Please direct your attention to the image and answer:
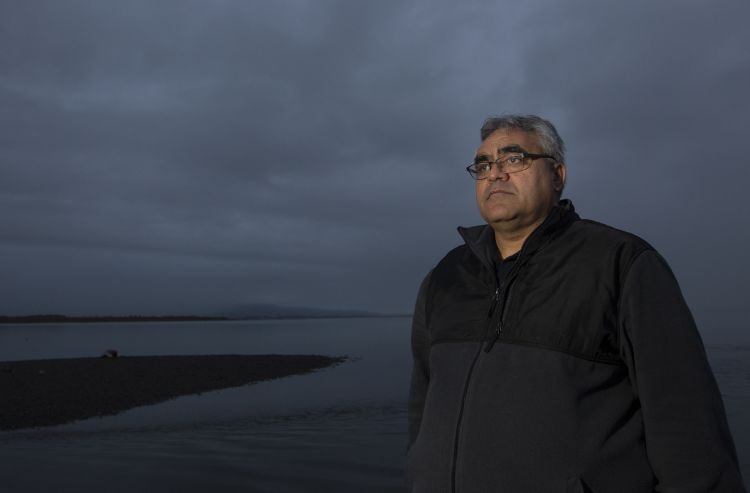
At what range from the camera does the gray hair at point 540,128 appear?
3.01 meters

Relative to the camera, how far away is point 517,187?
2.94 metres

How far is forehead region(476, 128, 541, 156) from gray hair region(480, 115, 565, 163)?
1.1 inches

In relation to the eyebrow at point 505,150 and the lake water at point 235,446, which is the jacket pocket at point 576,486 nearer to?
the eyebrow at point 505,150

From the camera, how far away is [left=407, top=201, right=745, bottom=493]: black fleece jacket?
7.22ft

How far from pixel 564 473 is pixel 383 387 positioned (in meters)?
21.2

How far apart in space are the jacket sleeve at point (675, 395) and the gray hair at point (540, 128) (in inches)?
38.2

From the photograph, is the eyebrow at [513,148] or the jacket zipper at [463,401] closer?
the jacket zipper at [463,401]

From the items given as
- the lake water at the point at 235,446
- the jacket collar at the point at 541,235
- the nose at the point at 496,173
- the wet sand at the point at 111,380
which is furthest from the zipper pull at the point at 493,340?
the wet sand at the point at 111,380

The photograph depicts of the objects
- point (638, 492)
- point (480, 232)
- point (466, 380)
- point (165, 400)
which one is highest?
point (480, 232)

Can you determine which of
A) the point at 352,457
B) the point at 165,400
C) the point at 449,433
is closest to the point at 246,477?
the point at 352,457

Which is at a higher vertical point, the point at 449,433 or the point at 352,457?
the point at 449,433

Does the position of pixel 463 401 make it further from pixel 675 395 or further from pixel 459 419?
pixel 675 395

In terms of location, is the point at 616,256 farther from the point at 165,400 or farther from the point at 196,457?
the point at 165,400

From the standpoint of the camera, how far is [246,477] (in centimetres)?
980
